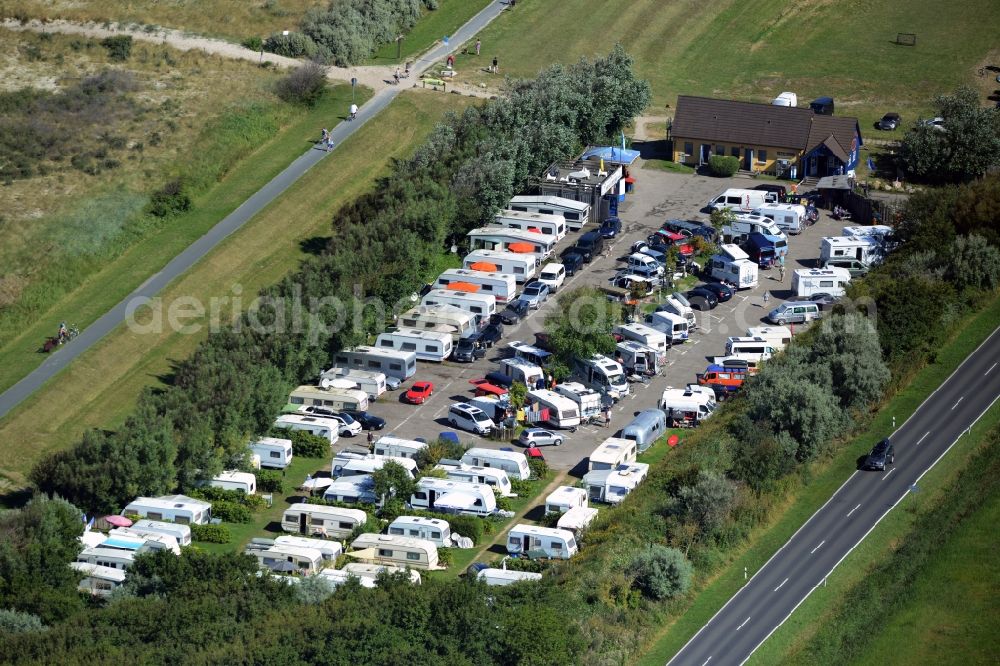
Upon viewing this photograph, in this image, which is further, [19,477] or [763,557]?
[19,477]

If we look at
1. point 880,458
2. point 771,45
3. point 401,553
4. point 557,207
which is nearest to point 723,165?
point 557,207

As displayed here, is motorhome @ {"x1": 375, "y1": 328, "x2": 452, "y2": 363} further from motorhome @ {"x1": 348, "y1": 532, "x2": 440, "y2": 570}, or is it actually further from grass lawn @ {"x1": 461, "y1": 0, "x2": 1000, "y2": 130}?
grass lawn @ {"x1": 461, "y1": 0, "x2": 1000, "y2": 130}

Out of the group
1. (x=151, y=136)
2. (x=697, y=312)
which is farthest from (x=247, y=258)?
(x=697, y=312)

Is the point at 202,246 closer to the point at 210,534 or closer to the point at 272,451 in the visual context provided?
the point at 272,451

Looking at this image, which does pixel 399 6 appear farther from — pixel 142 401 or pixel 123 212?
pixel 142 401

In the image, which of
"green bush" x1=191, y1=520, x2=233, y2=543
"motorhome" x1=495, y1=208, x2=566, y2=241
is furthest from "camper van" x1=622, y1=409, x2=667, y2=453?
"motorhome" x1=495, y1=208, x2=566, y2=241

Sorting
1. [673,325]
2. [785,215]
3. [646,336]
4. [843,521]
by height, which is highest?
[785,215]

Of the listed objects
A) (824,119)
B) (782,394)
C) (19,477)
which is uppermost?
(824,119)

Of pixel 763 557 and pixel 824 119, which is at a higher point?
pixel 824 119
